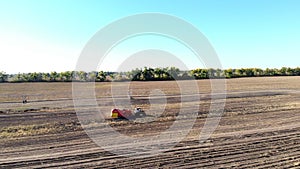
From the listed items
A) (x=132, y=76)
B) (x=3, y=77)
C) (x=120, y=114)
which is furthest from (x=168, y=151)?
(x=3, y=77)

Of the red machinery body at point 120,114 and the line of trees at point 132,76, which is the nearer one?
the red machinery body at point 120,114

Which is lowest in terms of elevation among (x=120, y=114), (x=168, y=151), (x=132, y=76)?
(x=168, y=151)

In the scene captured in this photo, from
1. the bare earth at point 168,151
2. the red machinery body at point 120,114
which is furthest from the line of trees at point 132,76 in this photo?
the bare earth at point 168,151

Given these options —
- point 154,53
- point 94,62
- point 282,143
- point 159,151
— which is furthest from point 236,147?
point 94,62

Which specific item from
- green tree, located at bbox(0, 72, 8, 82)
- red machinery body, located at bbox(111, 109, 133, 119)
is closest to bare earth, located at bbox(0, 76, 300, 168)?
red machinery body, located at bbox(111, 109, 133, 119)

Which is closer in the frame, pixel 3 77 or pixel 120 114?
pixel 120 114

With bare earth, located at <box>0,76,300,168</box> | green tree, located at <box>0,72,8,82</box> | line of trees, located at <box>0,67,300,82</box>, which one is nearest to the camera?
bare earth, located at <box>0,76,300,168</box>

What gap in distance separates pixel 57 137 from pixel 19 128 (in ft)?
10.9

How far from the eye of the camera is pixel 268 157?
8.84 meters

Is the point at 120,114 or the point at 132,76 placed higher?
the point at 132,76

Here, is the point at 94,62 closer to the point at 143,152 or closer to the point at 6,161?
the point at 143,152

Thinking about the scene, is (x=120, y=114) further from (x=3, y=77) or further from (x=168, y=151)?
(x=3, y=77)

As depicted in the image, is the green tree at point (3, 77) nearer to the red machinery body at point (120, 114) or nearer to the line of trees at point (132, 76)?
the line of trees at point (132, 76)

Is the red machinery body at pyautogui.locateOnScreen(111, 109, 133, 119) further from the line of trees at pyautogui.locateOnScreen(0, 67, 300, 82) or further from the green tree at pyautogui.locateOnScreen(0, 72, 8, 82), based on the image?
the green tree at pyautogui.locateOnScreen(0, 72, 8, 82)
